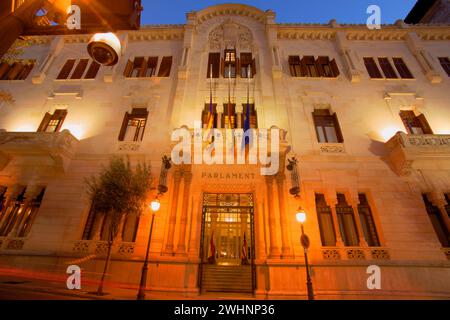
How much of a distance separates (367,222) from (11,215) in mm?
18568

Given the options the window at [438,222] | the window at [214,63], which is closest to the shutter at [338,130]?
the window at [438,222]

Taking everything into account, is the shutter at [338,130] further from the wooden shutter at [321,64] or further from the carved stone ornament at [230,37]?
the carved stone ornament at [230,37]

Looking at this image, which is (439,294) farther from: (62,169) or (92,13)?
(62,169)

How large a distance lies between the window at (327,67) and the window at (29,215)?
762 inches

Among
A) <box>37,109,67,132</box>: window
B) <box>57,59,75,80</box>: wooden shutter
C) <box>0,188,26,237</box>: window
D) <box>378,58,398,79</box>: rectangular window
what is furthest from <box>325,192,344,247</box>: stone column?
<box>57,59,75,80</box>: wooden shutter

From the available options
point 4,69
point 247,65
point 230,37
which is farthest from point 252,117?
point 4,69

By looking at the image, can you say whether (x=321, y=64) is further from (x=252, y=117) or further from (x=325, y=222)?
(x=325, y=222)

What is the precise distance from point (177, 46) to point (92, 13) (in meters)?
17.1

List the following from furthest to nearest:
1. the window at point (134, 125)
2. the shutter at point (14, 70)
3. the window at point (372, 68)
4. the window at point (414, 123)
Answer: the shutter at point (14, 70)
the window at point (372, 68)
the window at point (134, 125)
the window at point (414, 123)

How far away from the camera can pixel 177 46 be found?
725 inches

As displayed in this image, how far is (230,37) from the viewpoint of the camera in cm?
1861

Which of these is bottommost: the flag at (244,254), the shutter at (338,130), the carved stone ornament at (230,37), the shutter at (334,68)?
the flag at (244,254)

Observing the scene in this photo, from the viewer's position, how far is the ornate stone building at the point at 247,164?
10.4 meters
